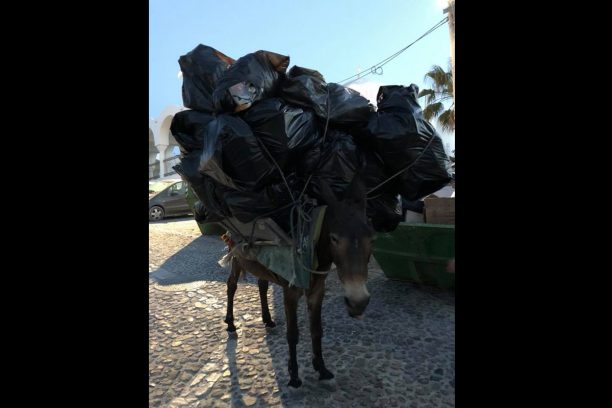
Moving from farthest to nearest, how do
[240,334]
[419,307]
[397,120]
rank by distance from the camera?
1. [419,307]
2. [240,334]
3. [397,120]

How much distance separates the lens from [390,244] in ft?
17.4

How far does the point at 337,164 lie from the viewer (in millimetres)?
2762

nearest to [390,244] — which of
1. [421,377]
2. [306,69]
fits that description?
[421,377]

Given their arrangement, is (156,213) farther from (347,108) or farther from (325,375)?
(347,108)

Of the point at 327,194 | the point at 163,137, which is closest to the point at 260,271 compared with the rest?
the point at 327,194

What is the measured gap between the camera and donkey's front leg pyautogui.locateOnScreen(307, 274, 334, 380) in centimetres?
309

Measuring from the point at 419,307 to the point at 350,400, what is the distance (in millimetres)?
2419

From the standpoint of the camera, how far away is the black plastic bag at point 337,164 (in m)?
2.77

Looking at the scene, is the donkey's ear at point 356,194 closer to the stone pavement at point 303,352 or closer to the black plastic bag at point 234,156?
the black plastic bag at point 234,156

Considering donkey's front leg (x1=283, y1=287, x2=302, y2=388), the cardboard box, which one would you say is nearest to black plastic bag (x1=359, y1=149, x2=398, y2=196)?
donkey's front leg (x1=283, y1=287, x2=302, y2=388)

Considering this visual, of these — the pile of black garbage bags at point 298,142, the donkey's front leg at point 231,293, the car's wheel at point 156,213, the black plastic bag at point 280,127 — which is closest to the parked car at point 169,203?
the car's wheel at point 156,213

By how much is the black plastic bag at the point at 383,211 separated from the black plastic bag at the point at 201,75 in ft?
6.08

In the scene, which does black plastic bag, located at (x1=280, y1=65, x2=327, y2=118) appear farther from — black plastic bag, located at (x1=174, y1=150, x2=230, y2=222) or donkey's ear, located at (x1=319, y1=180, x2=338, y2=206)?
black plastic bag, located at (x1=174, y1=150, x2=230, y2=222)
